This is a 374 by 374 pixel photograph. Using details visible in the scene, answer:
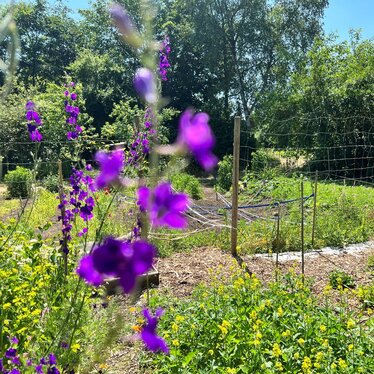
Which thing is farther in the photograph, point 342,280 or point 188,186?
point 188,186

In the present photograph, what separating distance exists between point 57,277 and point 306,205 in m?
5.03

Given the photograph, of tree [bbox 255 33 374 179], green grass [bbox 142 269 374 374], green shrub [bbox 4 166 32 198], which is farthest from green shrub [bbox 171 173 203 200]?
green grass [bbox 142 269 374 374]

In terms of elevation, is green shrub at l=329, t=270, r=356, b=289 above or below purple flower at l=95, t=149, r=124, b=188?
Result: below

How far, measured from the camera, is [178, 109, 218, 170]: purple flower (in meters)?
0.48

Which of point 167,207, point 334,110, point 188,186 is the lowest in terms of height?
point 188,186

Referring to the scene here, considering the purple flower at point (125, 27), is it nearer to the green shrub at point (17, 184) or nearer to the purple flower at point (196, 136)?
the purple flower at point (196, 136)

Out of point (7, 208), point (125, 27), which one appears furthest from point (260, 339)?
point (7, 208)

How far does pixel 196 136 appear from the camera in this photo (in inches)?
19.0

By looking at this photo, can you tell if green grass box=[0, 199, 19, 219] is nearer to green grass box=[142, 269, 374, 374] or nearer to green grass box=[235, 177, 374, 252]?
green grass box=[235, 177, 374, 252]

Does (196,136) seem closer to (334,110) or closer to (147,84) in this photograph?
(147,84)

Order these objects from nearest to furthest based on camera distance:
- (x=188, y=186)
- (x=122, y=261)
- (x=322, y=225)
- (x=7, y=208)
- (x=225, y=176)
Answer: (x=122, y=261)
(x=322, y=225)
(x=7, y=208)
(x=188, y=186)
(x=225, y=176)

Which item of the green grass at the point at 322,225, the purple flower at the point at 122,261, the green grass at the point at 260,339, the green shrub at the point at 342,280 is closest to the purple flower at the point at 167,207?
the purple flower at the point at 122,261

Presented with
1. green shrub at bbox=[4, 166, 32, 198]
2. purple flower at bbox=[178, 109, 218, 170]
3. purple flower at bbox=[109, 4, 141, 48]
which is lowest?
green shrub at bbox=[4, 166, 32, 198]

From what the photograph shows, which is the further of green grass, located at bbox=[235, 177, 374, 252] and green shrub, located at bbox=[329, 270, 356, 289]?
green grass, located at bbox=[235, 177, 374, 252]
